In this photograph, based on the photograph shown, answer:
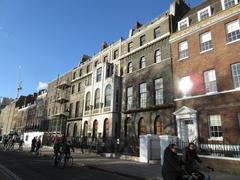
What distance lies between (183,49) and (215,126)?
8.72 metres

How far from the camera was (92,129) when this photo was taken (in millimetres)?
31656

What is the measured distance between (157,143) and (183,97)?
5.52 meters

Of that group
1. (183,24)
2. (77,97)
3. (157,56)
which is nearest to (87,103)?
(77,97)

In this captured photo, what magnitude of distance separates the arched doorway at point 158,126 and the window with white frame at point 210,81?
632cm

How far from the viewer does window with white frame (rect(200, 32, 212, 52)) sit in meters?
20.0

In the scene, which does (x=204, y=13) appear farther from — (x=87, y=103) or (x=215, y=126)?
(x=87, y=103)

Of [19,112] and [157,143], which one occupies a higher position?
[19,112]

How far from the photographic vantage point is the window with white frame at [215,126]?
1744 centimetres

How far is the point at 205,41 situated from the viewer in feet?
66.9

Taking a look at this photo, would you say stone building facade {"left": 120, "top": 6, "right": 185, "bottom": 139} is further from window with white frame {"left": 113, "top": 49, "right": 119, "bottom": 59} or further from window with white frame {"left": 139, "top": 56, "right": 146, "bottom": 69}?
window with white frame {"left": 113, "top": 49, "right": 119, "bottom": 59}

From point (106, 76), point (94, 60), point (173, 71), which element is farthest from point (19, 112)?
point (173, 71)

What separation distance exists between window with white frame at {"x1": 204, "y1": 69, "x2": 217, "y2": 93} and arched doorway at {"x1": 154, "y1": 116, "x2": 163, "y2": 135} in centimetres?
632

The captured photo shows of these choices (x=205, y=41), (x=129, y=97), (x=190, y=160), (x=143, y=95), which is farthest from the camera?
(x=129, y=97)

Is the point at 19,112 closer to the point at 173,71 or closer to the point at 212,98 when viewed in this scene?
the point at 173,71
